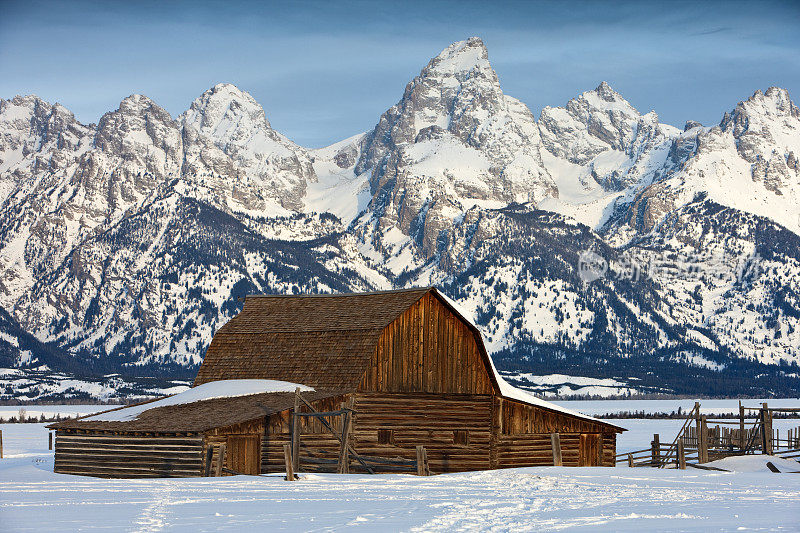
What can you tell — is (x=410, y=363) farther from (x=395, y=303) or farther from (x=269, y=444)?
(x=269, y=444)

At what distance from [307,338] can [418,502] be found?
64.9 feet

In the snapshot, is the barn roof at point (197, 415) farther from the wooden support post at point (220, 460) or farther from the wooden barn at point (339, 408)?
the wooden support post at point (220, 460)

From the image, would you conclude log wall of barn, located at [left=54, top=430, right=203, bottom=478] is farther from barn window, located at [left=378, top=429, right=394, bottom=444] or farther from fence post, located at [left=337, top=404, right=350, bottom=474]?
barn window, located at [left=378, top=429, right=394, bottom=444]

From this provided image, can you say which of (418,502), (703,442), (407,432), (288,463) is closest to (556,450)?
(407,432)

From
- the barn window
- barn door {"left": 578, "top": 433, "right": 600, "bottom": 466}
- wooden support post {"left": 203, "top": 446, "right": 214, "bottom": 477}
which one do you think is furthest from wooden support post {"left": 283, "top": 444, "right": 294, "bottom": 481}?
barn door {"left": 578, "top": 433, "right": 600, "bottom": 466}

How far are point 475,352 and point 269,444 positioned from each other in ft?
33.8

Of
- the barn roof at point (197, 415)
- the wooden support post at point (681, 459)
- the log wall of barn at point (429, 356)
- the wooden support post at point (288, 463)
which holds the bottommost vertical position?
the wooden support post at point (681, 459)

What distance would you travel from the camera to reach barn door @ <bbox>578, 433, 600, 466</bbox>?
1983 inches

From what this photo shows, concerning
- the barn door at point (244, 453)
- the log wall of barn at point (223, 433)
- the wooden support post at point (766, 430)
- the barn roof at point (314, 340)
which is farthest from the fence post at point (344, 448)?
the wooden support post at point (766, 430)

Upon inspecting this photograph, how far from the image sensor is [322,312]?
50.0 metres

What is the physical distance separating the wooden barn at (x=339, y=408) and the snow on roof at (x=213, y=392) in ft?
0.19

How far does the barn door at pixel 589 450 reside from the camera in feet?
165

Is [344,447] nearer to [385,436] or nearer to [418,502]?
[385,436]

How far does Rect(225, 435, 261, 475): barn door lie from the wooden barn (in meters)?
0.05
